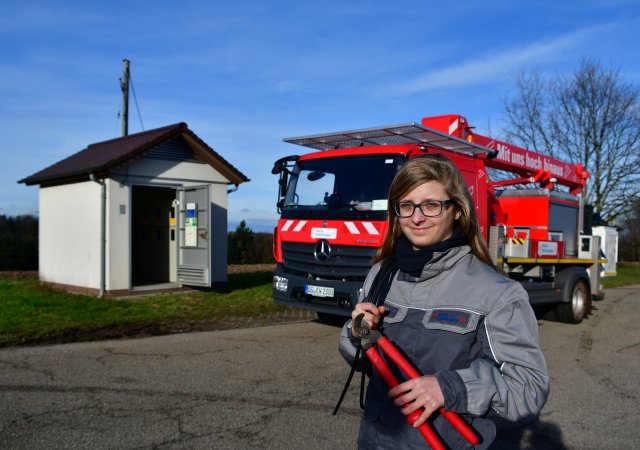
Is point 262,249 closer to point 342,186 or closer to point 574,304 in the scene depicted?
point 574,304

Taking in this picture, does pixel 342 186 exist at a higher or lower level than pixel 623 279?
higher

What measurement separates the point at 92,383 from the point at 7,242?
1863cm

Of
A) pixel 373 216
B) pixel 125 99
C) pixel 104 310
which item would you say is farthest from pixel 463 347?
pixel 125 99

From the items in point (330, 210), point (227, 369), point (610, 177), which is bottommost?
point (227, 369)

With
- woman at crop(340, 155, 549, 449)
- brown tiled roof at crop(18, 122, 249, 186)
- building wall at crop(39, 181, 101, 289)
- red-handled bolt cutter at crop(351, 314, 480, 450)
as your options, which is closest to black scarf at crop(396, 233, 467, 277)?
woman at crop(340, 155, 549, 449)

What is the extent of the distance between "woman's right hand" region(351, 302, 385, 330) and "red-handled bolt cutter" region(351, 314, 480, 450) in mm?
15

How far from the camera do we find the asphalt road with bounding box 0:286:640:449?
4590mm

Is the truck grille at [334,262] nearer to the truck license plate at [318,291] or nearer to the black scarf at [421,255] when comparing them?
the truck license plate at [318,291]

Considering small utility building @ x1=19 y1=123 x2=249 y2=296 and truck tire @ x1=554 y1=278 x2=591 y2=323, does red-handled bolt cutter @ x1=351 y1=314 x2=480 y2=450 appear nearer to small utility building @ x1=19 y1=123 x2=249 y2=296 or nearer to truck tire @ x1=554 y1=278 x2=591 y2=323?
truck tire @ x1=554 y1=278 x2=591 y2=323

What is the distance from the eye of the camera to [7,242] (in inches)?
868

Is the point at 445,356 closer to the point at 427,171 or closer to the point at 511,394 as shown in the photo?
the point at 511,394

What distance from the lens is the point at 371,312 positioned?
2.03 meters

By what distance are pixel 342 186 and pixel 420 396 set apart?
668cm

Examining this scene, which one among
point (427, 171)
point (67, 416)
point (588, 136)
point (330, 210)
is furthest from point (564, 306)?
point (588, 136)
